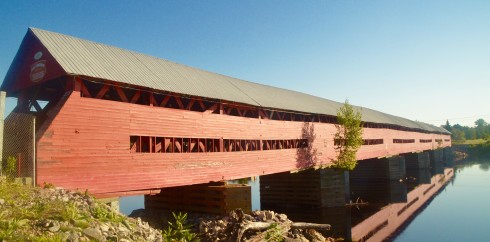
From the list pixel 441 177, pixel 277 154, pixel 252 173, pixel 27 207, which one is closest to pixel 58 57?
pixel 27 207

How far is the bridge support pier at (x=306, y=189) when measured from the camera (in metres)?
26.6

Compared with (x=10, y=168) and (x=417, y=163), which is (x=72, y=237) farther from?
(x=417, y=163)

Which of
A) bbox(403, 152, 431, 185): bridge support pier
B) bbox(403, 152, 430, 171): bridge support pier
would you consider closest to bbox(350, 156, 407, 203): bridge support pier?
bbox(403, 152, 431, 185): bridge support pier

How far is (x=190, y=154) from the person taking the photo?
48.0 ft

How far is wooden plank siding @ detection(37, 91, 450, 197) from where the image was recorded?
10.2 metres

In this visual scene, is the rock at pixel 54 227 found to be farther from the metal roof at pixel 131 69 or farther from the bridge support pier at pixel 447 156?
the bridge support pier at pixel 447 156

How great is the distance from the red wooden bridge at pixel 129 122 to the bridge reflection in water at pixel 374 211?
227 inches

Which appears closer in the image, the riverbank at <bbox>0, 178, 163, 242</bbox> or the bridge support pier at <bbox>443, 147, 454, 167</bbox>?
the riverbank at <bbox>0, 178, 163, 242</bbox>

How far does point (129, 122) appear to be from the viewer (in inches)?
488

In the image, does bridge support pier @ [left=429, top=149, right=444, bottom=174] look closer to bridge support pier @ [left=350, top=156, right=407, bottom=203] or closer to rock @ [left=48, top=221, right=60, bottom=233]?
bridge support pier @ [left=350, top=156, right=407, bottom=203]

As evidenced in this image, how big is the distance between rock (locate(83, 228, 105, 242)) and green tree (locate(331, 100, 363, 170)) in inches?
901

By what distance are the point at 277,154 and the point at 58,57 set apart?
13.9 meters

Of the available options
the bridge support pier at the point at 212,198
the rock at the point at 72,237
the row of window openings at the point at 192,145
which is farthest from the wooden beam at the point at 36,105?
the rock at the point at 72,237

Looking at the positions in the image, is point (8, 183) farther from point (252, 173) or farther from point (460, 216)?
point (460, 216)
